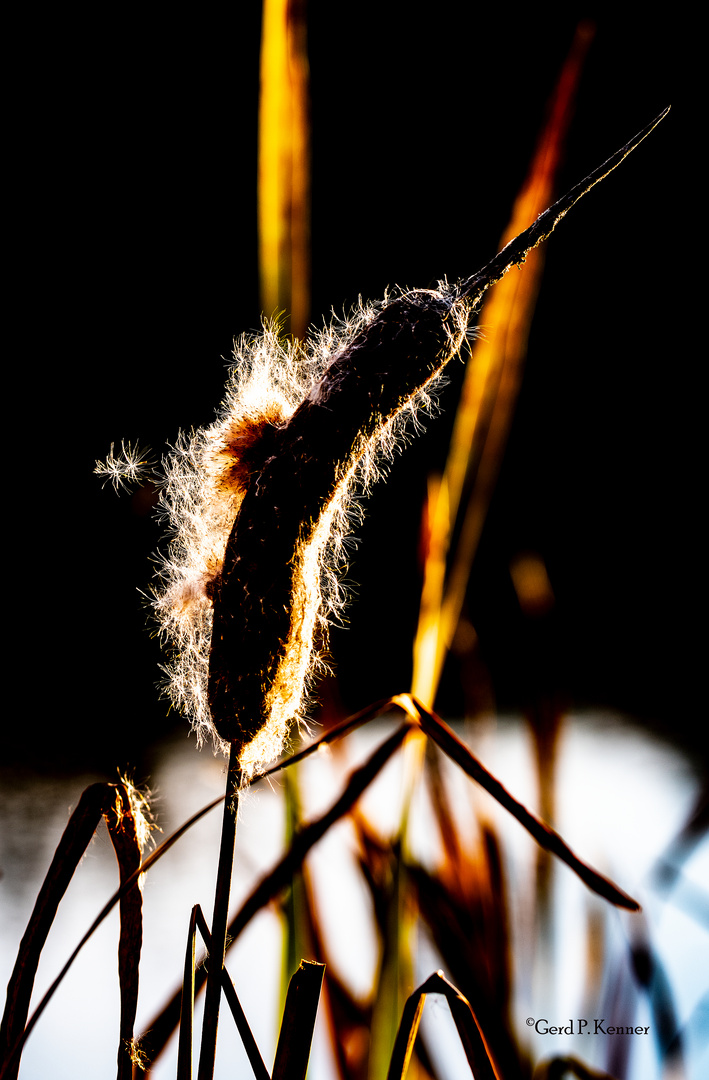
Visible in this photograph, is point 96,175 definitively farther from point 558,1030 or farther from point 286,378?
point 558,1030

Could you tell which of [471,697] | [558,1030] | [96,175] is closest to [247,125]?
[96,175]

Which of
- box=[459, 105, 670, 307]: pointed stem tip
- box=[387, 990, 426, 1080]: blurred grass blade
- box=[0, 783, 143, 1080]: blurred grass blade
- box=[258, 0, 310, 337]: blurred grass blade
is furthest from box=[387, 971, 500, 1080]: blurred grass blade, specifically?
box=[258, 0, 310, 337]: blurred grass blade

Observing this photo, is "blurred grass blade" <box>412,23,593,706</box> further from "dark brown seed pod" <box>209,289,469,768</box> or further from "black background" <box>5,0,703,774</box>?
"black background" <box>5,0,703,774</box>

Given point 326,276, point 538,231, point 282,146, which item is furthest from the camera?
point 326,276

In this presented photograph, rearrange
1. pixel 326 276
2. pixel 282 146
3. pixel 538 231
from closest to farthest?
pixel 538 231 < pixel 282 146 < pixel 326 276

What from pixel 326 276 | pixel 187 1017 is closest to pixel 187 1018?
pixel 187 1017

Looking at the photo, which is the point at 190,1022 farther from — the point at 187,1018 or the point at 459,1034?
the point at 459,1034
